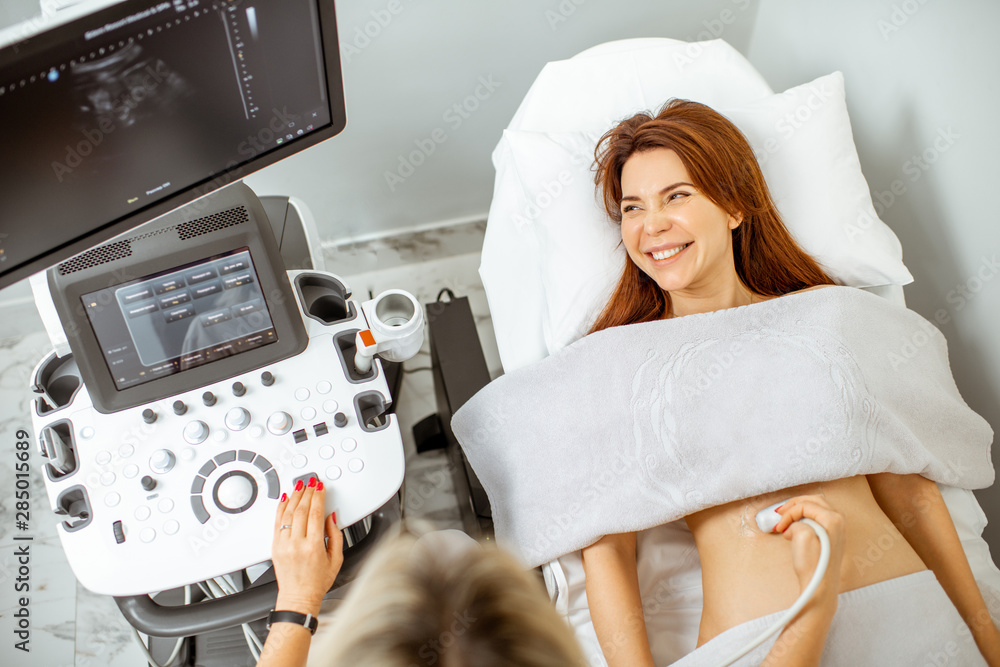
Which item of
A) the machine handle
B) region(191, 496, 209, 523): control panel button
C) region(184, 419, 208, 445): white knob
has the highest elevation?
region(184, 419, 208, 445): white knob

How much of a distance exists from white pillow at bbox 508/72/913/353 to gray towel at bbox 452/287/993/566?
0.44 ft

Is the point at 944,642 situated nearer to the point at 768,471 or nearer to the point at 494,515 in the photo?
the point at 768,471

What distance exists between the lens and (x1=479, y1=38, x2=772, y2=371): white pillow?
1414 mm

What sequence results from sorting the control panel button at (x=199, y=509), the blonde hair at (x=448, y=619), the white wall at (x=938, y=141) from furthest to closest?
the white wall at (x=938, y=141) < the control panel button at (x=199, y=509) < the blonde hair at (x=448, y=619)

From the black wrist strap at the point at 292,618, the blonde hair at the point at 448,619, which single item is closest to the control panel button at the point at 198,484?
the black wrist strap at the point at 292,618

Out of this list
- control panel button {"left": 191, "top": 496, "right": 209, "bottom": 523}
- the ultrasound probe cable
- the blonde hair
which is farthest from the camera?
control panel button {"left": 191, "top": 496, "right": 209, "bottom": 523}

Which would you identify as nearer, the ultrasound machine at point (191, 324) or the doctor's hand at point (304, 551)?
the ultrasound machine at point (191, 324)

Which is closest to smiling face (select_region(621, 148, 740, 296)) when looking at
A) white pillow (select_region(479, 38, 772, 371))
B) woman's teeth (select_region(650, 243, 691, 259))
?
woman's teeth (select_region(650, 243, 691, 259))

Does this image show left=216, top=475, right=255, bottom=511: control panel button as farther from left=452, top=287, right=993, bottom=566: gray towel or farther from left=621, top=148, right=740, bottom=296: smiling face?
left=621, top=148, right=740, bottom=296: smiling face

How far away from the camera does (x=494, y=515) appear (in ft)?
3.97

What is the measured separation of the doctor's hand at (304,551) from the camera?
3.02ft

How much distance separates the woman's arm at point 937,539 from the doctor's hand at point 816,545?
246mm

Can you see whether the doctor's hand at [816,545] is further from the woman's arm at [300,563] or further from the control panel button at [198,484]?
the control panel button at [198,484]

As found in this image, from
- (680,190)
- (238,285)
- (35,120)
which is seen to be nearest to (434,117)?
(680,190)
